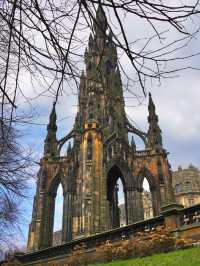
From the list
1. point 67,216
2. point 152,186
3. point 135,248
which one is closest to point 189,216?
point 135,248

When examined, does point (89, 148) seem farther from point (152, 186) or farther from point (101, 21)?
point (101, 21)

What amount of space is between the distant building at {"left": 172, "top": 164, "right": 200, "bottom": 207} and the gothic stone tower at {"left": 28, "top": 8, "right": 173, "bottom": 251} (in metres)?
19.5

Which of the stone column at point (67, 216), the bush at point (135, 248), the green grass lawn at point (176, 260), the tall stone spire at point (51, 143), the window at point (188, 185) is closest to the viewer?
the green grass lawn at point (176, 260)

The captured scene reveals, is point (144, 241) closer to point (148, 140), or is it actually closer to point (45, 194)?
point (45, 194)

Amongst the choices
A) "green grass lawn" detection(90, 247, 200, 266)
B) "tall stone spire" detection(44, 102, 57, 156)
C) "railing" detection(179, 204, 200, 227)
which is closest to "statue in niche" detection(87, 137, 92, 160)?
"tall stone spire" detection(44, 102, 57, 156)

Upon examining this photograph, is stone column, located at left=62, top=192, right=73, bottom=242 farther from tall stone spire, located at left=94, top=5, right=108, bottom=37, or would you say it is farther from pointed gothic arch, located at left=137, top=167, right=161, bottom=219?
tall stone spire, located at left=94, top=5, right=108, bottom=37

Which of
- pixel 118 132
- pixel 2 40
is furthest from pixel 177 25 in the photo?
pixel 118 132

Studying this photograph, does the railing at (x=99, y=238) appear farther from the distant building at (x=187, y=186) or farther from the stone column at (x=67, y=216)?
the distant building at (x=187, y=186)

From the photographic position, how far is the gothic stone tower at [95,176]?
74.1 ft

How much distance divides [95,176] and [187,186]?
2753 cm

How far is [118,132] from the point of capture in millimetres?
29172

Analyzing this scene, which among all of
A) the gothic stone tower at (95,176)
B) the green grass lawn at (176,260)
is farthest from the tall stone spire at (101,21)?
the gothic stone tower at (95,176)

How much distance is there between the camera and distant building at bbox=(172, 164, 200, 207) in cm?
4634

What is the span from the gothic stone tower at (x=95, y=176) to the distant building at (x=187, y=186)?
19543mm
